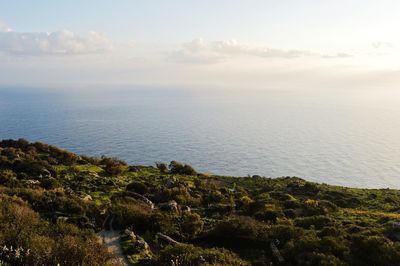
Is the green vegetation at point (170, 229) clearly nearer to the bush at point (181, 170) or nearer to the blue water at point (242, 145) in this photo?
the bush at point (181, 170)

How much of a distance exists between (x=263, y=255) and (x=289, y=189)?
1104 inches

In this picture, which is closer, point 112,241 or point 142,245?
point 142,245

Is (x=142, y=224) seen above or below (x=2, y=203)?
below

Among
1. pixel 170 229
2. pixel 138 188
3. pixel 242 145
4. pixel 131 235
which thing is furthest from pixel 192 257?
pixel 242 145

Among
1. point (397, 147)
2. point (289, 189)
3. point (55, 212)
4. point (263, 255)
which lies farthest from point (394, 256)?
point (397, 147)

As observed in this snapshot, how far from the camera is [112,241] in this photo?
51.7 feet

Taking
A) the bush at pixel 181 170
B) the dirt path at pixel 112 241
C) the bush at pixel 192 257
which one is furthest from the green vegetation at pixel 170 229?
the bush at pixel 181 170

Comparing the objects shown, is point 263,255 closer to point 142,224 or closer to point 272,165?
point 142,224

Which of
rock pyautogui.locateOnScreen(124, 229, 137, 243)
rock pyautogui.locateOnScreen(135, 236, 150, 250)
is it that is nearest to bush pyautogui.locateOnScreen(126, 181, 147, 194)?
rock pyautogui.locateOnScreen(124, 229, 137, 243)

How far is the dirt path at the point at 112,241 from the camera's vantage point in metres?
14.1

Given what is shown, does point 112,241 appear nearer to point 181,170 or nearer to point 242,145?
point 181,170

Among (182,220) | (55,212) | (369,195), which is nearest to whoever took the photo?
(55,212)

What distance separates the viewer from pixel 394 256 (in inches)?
517

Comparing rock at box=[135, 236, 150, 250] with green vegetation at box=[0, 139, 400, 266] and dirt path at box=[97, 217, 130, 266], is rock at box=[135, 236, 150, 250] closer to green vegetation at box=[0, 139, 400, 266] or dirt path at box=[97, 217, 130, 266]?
green vegetation at box=[0, 139, 400, 266]
